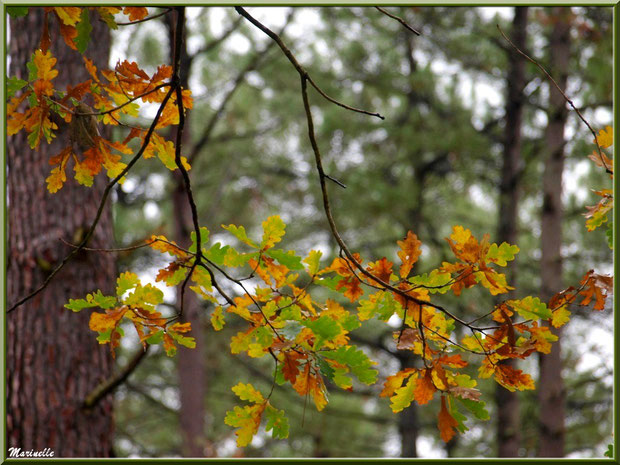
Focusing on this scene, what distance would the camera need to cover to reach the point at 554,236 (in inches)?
166

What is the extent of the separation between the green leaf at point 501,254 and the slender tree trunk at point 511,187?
353 cm

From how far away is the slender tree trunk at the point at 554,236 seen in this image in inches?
160

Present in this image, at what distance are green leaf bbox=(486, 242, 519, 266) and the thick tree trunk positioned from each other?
1489 millimetres

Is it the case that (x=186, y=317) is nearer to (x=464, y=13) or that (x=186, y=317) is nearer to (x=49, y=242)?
(x=49, y=242)

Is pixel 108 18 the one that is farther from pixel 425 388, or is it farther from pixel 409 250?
pixel 425 388

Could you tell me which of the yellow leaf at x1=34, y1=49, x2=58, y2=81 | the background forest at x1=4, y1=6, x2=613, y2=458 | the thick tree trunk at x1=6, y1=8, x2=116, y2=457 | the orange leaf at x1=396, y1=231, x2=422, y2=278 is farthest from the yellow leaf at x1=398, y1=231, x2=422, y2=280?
the background forest at x1=4, y1=6, x2=613, y2=458

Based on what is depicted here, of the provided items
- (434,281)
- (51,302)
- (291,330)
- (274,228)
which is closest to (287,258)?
(274,228)

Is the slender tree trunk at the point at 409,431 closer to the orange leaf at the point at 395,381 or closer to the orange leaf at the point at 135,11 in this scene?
the orange leaf at the point at 395,381

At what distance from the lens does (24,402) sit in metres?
2.13

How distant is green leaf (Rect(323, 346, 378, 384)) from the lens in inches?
39.8

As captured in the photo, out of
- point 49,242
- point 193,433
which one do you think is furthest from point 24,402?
point 193,433

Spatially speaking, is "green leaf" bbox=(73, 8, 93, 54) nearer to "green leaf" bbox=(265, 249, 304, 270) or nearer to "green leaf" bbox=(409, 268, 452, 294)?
"green leaf" bbox=(265, 249, 304, 270)

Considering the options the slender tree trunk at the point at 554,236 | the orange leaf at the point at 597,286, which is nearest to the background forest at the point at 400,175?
the slender tree trunk at the point at 554,236

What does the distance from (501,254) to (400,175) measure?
15.1 feet
